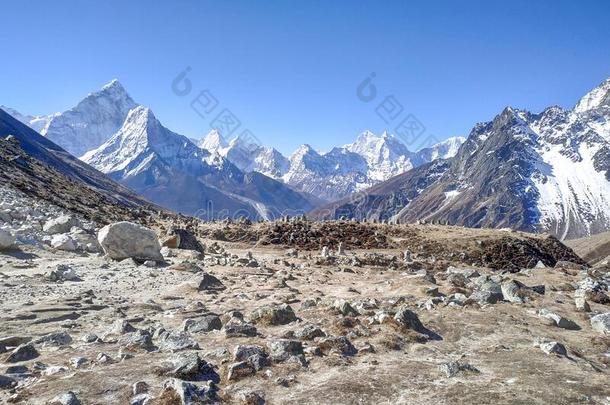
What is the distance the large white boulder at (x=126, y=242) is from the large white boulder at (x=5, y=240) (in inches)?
167

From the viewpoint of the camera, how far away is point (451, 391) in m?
10.2

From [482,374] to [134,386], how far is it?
7.91 metres

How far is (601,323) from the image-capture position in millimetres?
16656

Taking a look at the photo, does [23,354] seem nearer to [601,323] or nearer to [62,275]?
[62,275]

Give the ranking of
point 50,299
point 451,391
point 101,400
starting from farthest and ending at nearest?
point 50,299
point 451,391
point 101,400

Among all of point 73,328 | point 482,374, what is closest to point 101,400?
point 73,328

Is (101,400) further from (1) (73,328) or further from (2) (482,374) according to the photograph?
(2) (482,374)

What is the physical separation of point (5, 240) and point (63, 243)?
11.7 feet

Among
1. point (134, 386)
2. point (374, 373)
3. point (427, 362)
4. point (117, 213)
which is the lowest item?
point (427, 362)

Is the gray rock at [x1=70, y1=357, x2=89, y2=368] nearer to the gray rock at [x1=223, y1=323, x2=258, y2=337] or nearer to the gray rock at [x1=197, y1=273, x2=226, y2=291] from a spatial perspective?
the gray rock at [x1=223, y1=323, x2=258, y2=337]

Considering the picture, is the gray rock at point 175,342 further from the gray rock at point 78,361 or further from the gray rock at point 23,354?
the gray rock at point 23,354

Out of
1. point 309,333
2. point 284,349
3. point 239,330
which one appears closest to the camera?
point 284,349

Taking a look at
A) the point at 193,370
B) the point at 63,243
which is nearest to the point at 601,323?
the point at 193,370

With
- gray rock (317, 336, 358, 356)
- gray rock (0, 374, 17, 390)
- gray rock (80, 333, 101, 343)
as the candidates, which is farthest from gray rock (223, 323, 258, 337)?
gray rock (0, 374, 17, 390)
